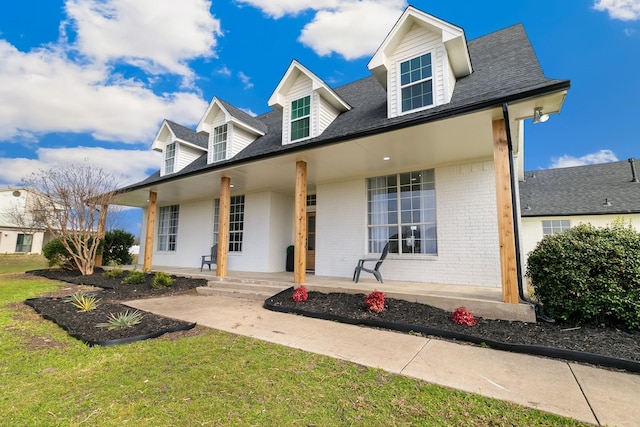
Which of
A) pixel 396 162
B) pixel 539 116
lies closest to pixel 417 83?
pixel 396 162

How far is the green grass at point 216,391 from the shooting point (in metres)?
2.10

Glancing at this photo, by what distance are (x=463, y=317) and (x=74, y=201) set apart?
1249cm

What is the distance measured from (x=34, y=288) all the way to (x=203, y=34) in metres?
9.59

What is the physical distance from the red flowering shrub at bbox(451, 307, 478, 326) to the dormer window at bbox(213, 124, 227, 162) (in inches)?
322

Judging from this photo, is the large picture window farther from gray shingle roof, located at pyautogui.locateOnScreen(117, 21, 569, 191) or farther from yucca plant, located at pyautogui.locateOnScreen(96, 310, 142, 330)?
yucca plant, located at pyautogui.locateOnScreen(96, 310, 142, 330)

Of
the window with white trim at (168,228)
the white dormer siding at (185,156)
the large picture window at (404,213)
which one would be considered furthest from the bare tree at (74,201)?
the large picture window at (404,213)

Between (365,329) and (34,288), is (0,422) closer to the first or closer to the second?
(365,329)

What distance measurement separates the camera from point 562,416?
6.93ft

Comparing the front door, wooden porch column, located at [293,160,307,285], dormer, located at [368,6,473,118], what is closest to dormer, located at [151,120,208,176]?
the front door

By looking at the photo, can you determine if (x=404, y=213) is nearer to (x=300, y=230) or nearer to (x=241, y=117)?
(x=300, y=230)

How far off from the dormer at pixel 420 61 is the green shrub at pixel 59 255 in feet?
42.5

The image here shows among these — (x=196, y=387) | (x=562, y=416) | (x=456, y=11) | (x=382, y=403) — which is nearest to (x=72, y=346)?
(x=196, y=387)

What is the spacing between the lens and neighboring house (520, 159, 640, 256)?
12750 millimetres

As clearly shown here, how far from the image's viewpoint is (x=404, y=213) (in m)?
7.82
